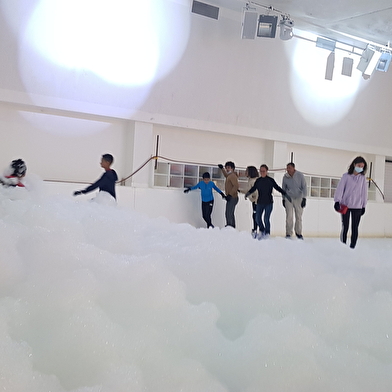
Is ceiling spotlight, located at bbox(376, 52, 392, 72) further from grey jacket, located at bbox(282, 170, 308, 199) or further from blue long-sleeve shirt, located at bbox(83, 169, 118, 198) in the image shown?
blue long-sleeve shirt, located at bbox(83, 169, 118, 198)

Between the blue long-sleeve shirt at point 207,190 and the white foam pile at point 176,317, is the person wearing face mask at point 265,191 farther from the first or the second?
the white foam pile at point 176,317

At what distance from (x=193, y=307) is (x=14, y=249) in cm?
99

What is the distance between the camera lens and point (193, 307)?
1.96 m

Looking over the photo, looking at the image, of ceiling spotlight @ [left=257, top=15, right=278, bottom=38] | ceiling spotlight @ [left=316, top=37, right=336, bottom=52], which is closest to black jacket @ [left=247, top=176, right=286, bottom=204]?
ceiling spotlight @ [left=257, top=15, right=278, bottom=38]

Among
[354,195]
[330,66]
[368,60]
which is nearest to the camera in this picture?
[354,195]

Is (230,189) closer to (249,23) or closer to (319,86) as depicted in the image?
(249,23)

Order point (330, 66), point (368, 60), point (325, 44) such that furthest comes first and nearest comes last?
point (330, 66) → point (368, 60) → point (325, 44)

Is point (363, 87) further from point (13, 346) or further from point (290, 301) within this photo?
point (13, 346)

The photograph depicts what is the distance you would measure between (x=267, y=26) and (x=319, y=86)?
106 inches

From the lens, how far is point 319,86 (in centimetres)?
980

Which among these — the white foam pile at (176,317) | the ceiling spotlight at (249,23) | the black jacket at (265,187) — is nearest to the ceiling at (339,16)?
the ceiling spotlight at (249,23)

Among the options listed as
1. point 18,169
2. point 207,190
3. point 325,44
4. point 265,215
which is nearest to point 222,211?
point 207,190

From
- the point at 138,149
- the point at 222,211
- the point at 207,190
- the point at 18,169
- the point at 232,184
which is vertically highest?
the point at 138,149

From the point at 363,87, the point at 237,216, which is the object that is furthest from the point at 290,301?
the point at 363,87
